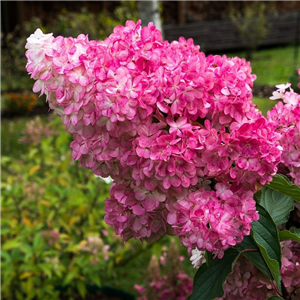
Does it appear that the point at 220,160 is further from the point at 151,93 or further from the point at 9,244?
the point at 9,244

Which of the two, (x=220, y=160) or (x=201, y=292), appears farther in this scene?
(x=201, y=292)


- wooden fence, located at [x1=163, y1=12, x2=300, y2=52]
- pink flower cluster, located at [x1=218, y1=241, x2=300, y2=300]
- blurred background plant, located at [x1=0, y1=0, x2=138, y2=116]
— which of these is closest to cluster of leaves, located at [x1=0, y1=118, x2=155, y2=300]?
pink flower cluster, located at [x1=218, y1=241, x2=300, y2=300]

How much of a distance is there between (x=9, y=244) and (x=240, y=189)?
168 cm

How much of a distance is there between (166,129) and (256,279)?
39cm

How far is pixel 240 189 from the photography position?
32.1 inches

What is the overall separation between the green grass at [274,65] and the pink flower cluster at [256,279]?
22.9 ft

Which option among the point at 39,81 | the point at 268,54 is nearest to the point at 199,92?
the point at 39,81

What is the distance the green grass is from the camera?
8750 millimetres

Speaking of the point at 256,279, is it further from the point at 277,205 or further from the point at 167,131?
the point at 167,131

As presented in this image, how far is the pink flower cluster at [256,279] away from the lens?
982mm

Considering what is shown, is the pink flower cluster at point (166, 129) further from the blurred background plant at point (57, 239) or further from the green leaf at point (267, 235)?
the blurred background plant at point (57, 239)

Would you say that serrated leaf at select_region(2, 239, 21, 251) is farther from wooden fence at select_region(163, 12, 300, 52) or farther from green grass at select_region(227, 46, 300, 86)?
wooden fence at select_region(163, 12, 300, 52)

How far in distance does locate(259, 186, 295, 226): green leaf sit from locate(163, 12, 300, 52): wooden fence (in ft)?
37.1

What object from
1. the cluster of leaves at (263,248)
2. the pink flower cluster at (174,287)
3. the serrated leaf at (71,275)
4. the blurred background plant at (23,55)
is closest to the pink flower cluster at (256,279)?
the cluster of leaves at (263,248)
